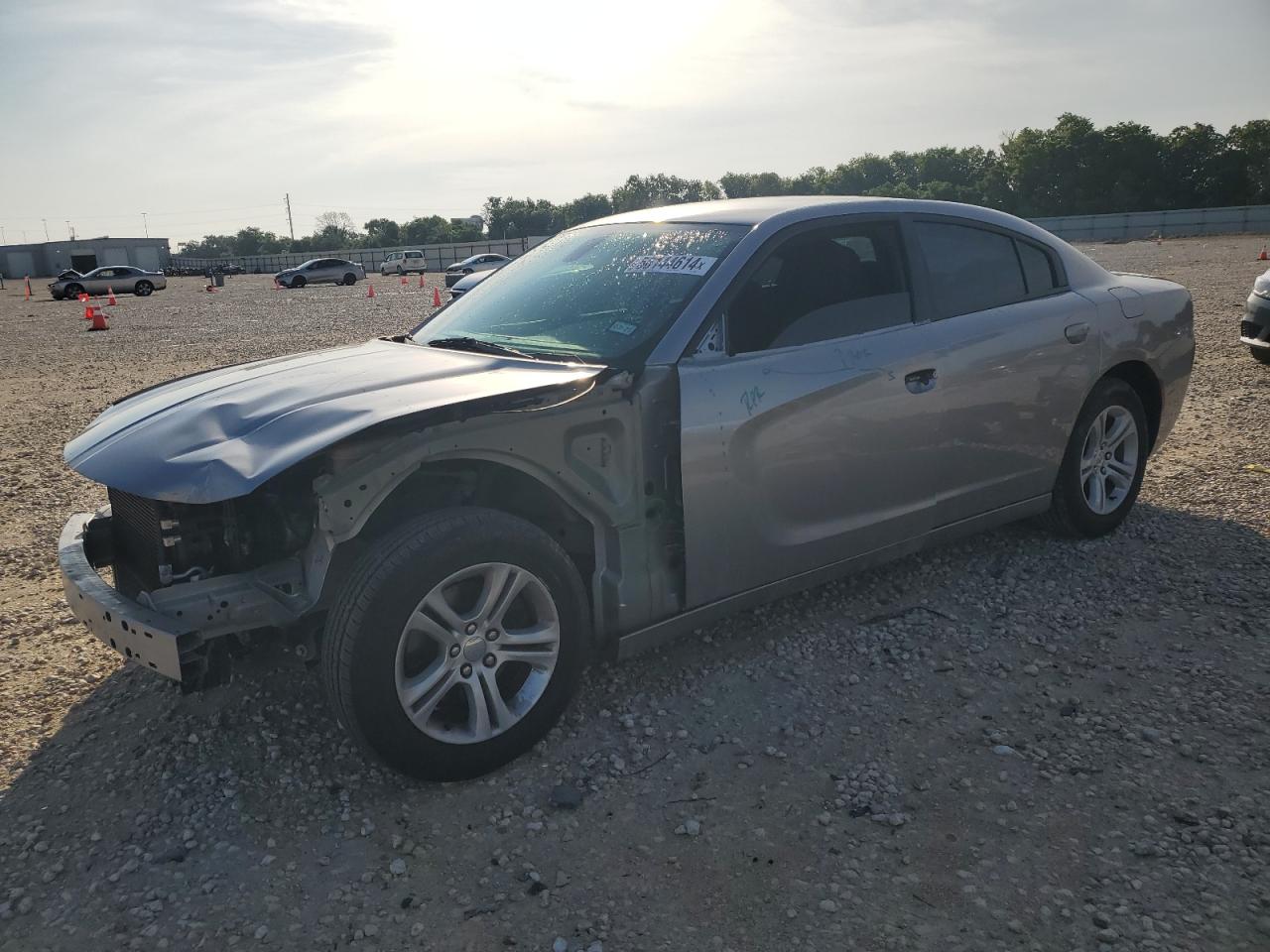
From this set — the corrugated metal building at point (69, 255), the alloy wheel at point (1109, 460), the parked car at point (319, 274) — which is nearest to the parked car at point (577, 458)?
the alloy wheel at point (1109, 460)

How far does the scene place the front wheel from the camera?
4.86m

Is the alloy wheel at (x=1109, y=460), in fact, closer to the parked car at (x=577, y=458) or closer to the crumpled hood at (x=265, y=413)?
the parked car at (x=577, y=458)

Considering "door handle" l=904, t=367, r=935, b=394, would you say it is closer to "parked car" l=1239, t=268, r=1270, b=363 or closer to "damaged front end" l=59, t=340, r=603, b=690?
"damaged front end" l=59, t=340, r=603, b=690

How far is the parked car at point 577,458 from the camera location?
9.54 ft

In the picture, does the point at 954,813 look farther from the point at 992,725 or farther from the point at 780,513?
the point at 780,513

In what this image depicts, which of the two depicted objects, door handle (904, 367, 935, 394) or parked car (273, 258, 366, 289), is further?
parked car (273, 258, 366, 289)

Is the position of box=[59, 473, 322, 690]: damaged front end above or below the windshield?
below

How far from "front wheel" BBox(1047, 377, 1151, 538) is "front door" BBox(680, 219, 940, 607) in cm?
114

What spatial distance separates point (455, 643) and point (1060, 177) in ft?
278

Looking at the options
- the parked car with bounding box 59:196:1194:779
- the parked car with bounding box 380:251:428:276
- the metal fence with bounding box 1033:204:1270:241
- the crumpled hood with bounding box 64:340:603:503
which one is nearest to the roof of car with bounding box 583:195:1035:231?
the parked car with bounding box 59:196:1194:779

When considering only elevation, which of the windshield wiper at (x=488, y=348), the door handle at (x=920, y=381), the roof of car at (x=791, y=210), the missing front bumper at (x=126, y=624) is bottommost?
the missing front bumper at (x=126, y=624)

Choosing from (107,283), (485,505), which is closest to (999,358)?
(485,505)

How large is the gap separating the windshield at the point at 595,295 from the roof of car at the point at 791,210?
0.27ft

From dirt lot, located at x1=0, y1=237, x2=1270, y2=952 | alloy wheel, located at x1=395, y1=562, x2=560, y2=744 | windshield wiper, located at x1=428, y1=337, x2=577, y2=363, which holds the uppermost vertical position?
windshield wiper, located at x1=428, y1=337, x2=577, y2=363
